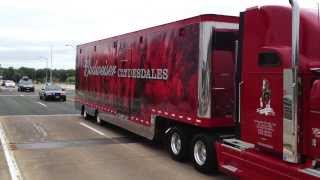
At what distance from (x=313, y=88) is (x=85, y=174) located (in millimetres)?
4937

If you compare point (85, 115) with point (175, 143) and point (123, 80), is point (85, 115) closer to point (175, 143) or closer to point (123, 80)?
point (123, 80)

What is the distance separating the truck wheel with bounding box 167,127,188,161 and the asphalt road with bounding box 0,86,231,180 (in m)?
0.17

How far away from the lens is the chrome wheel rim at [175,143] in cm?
1121

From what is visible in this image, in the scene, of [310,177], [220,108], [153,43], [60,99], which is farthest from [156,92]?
[60,99]

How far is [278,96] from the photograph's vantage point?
744 centimetres

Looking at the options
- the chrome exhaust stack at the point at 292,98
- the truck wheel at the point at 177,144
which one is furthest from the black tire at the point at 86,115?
the chrome exhaust stack at the point at 292,98

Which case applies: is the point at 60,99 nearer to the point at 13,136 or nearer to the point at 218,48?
the point at 13,136

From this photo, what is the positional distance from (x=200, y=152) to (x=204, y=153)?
25 cm

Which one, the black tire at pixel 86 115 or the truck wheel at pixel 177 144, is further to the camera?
the black tire at pixel 86 115

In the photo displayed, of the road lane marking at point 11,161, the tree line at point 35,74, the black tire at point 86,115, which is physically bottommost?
the road lane marking at point 11,161

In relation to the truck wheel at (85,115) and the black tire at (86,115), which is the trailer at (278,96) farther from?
the truck wheel at (85,115)

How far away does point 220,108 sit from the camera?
1000cm

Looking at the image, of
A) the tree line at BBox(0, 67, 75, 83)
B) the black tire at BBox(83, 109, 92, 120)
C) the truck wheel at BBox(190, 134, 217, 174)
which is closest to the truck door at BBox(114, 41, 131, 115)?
the truck wheel at BBox(190, 134, 217, 174)

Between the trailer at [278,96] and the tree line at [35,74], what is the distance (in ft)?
470
